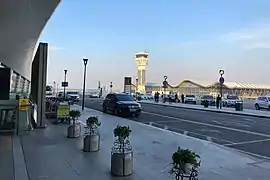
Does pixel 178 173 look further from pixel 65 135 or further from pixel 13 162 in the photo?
pixel 65 135

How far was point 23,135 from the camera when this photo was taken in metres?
12.0

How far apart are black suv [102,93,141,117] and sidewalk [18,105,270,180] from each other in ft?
37.1

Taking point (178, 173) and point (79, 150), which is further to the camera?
point (79, 150)

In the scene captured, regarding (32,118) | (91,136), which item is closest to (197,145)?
(91,136)

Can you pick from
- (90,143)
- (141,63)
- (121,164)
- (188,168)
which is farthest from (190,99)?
(141,63)

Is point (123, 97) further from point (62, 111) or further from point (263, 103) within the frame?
point (263, 103)

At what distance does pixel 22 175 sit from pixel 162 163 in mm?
3338

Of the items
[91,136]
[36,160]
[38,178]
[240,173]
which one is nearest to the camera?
[38,178]

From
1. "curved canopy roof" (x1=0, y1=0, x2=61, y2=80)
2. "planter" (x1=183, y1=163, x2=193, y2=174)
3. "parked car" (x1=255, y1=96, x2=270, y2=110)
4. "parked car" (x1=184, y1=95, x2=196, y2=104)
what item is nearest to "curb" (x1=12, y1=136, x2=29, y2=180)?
"planter" (x1=183, y1=163, x2=193, y2=174)

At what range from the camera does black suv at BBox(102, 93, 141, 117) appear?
23.4 m

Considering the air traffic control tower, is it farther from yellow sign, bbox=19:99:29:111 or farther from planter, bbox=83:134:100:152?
planter, bbox=83:134:100:152

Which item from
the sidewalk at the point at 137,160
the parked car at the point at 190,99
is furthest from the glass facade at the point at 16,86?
the parked car at the point at 190,99

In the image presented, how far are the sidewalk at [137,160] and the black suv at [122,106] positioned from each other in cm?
1131

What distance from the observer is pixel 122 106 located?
23625 mm
